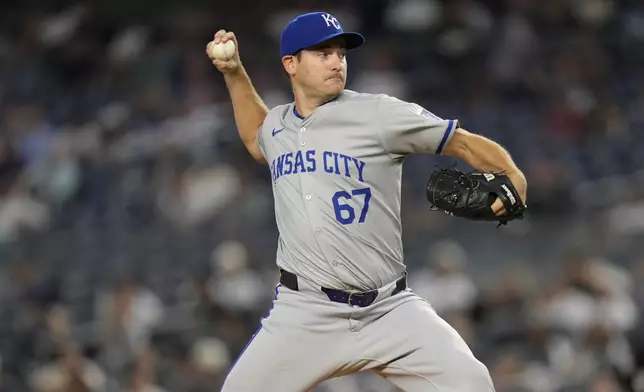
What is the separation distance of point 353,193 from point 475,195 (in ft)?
1.52

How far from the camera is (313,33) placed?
4.07 m

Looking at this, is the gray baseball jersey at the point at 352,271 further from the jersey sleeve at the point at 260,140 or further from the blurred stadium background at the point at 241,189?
the blurred stadium background at the point at 241,189

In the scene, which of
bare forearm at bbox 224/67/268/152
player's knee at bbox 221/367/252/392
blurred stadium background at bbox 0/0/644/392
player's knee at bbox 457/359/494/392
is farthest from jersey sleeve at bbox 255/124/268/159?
blurred stadium background at bbox 0/0/644/392

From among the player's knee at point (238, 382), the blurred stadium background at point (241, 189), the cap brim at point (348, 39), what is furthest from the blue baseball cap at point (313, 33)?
the blurred stadium background at point (241, 189)

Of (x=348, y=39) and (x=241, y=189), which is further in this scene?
(x=241, y=189)

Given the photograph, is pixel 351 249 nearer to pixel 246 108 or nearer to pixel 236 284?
pixel 246 108

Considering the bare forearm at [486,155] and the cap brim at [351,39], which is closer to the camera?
the bare forearm at [486,155]

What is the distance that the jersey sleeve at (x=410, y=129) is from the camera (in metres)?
3.88

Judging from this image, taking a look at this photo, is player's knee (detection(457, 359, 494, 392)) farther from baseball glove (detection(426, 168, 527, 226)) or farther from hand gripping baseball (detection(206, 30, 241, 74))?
hand gripping baseball (detection(206, 30, 241, 74))

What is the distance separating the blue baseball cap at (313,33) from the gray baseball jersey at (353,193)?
0.78 ft

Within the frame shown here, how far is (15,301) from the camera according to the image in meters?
8.51

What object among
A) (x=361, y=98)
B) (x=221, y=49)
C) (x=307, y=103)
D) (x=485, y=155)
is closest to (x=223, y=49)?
(x=221, y=49)

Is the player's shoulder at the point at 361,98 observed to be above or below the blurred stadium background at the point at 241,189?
above

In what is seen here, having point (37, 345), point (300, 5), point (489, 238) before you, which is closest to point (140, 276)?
point (37, 345)
